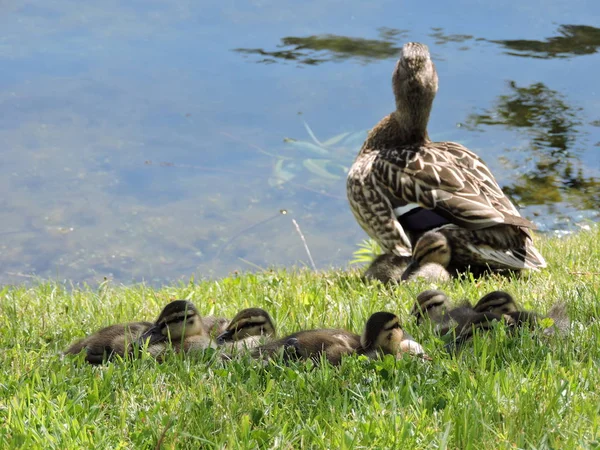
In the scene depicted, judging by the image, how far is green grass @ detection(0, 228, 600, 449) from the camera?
319 cm

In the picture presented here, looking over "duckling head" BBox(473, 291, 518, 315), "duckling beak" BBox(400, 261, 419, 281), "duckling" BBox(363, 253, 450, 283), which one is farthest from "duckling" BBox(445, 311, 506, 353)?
"duckling beak" BBox(400, 261, 419, 281)

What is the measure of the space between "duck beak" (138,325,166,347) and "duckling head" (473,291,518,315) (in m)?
1.72

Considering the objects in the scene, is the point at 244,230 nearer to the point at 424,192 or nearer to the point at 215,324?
the point at 424,192

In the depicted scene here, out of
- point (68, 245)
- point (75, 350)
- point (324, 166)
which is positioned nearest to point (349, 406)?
point (75, 350)

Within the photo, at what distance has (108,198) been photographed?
10555 mm

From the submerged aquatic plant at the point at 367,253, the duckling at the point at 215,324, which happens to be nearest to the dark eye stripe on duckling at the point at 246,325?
the duckling at the point at 215,324

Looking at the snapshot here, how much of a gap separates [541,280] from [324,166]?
5.83m

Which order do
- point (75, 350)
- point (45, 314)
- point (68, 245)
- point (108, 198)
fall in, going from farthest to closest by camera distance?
point (108, 198), point (68, 245), point (45, 314), point (75, 350)

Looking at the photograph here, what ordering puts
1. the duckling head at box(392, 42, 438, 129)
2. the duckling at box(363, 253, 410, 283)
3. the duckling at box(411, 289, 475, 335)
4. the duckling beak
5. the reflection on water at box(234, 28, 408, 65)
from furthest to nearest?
the reflection on water at box(234, 28, 408, 65) < the duckling head at box(392, 42, 438, 129) < the duckling at box(363, 253, 410, 283) < the duckling beak < the duckling at box(411, 289, 475, 335)

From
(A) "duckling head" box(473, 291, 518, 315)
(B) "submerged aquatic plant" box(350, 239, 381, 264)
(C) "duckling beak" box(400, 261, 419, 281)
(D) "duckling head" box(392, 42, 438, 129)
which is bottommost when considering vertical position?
(B) "submerged aquatic plant" box(350, 239, 381, 264)

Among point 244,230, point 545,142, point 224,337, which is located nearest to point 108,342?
point 224,337

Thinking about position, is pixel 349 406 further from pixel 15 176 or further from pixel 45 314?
pixel 15 176

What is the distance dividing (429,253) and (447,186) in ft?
1.88

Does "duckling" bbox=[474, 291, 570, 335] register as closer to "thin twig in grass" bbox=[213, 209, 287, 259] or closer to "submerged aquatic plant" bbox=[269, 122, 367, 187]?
"thin twig in grass" bbox=[213, 209, 287, 259]
